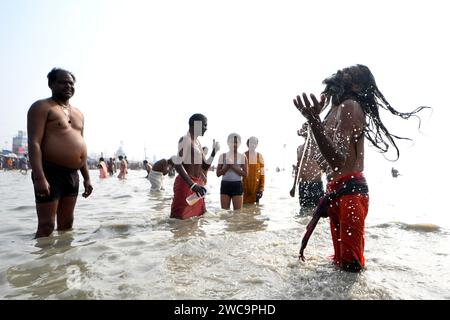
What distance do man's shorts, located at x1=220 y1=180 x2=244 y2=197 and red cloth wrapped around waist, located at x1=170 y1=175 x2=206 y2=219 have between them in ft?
4.48

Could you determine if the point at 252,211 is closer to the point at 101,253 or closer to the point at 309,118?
the point at 101,253

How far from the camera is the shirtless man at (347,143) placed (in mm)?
2521

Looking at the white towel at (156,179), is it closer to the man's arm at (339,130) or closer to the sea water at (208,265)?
the sea water at (208,265)

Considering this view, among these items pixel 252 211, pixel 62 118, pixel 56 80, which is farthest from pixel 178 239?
pixel 252 211

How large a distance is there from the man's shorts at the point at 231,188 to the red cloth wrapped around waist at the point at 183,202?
137cm

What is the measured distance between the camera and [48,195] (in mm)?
3240

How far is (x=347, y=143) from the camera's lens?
2609 mm

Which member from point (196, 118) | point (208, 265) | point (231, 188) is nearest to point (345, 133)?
point (208, 265)

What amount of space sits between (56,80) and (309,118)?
2.79 meters

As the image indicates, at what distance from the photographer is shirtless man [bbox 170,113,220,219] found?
4949mm

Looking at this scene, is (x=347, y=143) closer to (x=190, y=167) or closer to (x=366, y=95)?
(x=366, y=95)

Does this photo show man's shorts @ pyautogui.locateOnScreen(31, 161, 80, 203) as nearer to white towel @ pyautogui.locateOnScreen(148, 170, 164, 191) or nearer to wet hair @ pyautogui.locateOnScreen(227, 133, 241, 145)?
wet hair @ pyautogui.locateOnScreen(227, 133, 241, 145)

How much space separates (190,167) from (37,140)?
2273 mm

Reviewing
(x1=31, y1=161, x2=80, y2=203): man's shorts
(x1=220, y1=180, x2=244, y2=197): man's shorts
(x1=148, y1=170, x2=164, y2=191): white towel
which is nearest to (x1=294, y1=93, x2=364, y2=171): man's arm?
(x1=31, y1=161, x2=80, y2=203): man's shorts
